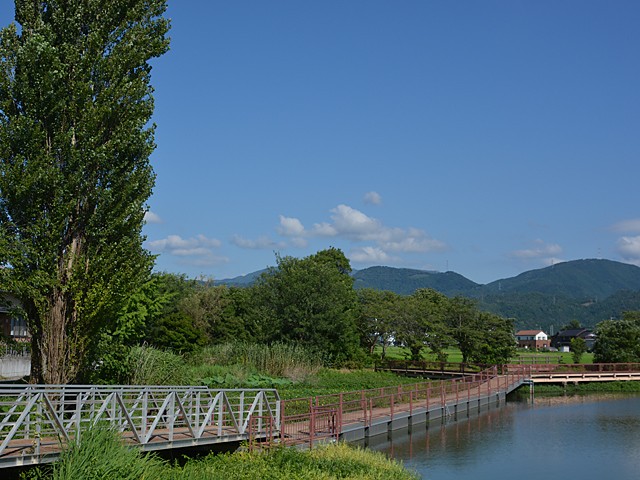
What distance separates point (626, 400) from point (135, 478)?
42.0 meters

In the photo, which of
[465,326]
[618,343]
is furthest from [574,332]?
[465,326]

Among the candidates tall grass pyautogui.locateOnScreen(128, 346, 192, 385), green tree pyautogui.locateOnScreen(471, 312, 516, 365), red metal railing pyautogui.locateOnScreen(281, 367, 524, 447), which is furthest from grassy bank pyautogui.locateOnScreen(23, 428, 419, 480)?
green tree pyautogui.locateOnScreen(471, 312, 516, 365)

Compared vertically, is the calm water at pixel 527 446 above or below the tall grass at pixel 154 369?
below

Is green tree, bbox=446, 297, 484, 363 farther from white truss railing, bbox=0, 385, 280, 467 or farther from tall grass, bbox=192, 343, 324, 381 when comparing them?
white truss railing, bbox=0, 385, 280, 467

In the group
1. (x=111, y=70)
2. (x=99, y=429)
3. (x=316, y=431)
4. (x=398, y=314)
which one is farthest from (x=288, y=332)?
(x=99, y=429)

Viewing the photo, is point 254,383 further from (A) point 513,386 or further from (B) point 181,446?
(A) point 513,386

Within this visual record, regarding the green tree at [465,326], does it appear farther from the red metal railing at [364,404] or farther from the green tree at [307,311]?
the green tree at [307,311]

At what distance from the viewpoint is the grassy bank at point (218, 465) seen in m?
11.9

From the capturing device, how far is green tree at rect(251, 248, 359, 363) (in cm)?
4788

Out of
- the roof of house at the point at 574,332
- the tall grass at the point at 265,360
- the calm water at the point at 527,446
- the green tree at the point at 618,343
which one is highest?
the roof of house at the point at 574,332

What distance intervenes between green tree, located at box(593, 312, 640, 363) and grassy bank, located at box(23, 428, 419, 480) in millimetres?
46438

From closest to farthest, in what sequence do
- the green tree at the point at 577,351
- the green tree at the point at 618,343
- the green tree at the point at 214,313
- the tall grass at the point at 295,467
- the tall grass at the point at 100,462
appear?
1. the tall grass at the point at 100,462
2. the tall grass at the point at 295,467
3. the green tree at the point at 618,343
4. the green tree at the point at 214,313
5. the green tree at the point at 577,351

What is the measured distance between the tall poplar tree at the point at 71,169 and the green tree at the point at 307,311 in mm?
27323

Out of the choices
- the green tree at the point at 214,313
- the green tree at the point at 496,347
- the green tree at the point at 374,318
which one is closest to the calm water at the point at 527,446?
the green tree at the point at 496,347
